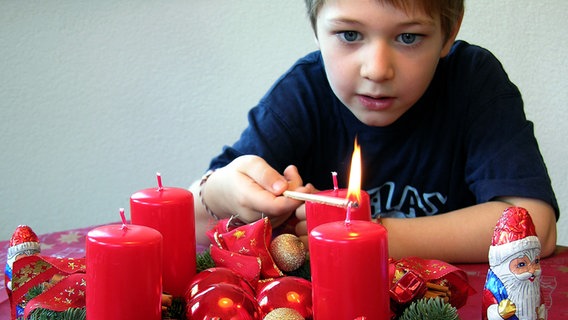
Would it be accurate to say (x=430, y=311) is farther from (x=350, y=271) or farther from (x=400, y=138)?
(x=400, y=138)

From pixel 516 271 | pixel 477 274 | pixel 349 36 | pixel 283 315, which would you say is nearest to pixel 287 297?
pixel 283 315

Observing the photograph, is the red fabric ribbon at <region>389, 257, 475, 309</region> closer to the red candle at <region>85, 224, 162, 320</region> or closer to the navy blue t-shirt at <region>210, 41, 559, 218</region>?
the red candle at <region>85, 224, 162, 320</region>

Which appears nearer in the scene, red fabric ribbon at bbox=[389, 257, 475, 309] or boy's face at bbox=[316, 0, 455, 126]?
red fabric ribbon at bbox=[389, 257, 475, 309]

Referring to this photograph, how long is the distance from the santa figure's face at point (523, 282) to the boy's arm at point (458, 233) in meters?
0.31

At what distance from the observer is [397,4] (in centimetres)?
83

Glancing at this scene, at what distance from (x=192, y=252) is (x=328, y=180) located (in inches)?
19.6

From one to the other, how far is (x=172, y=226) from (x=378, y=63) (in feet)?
1.15

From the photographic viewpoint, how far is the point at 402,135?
1.08m

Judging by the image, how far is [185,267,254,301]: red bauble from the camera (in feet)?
1.88

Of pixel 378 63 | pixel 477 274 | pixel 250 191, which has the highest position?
pixel 378 63

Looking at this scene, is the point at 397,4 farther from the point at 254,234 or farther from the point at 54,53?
the point at 54,53

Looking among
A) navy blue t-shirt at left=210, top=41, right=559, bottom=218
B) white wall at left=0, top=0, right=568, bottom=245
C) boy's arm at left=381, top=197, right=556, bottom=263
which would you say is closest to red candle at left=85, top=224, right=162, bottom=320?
boy's arm at left=381, top=197, right=556, bottom=263

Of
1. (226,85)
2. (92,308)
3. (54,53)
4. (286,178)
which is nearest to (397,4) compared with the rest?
(286,178)

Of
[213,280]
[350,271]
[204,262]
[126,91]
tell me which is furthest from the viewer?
[126,91]
